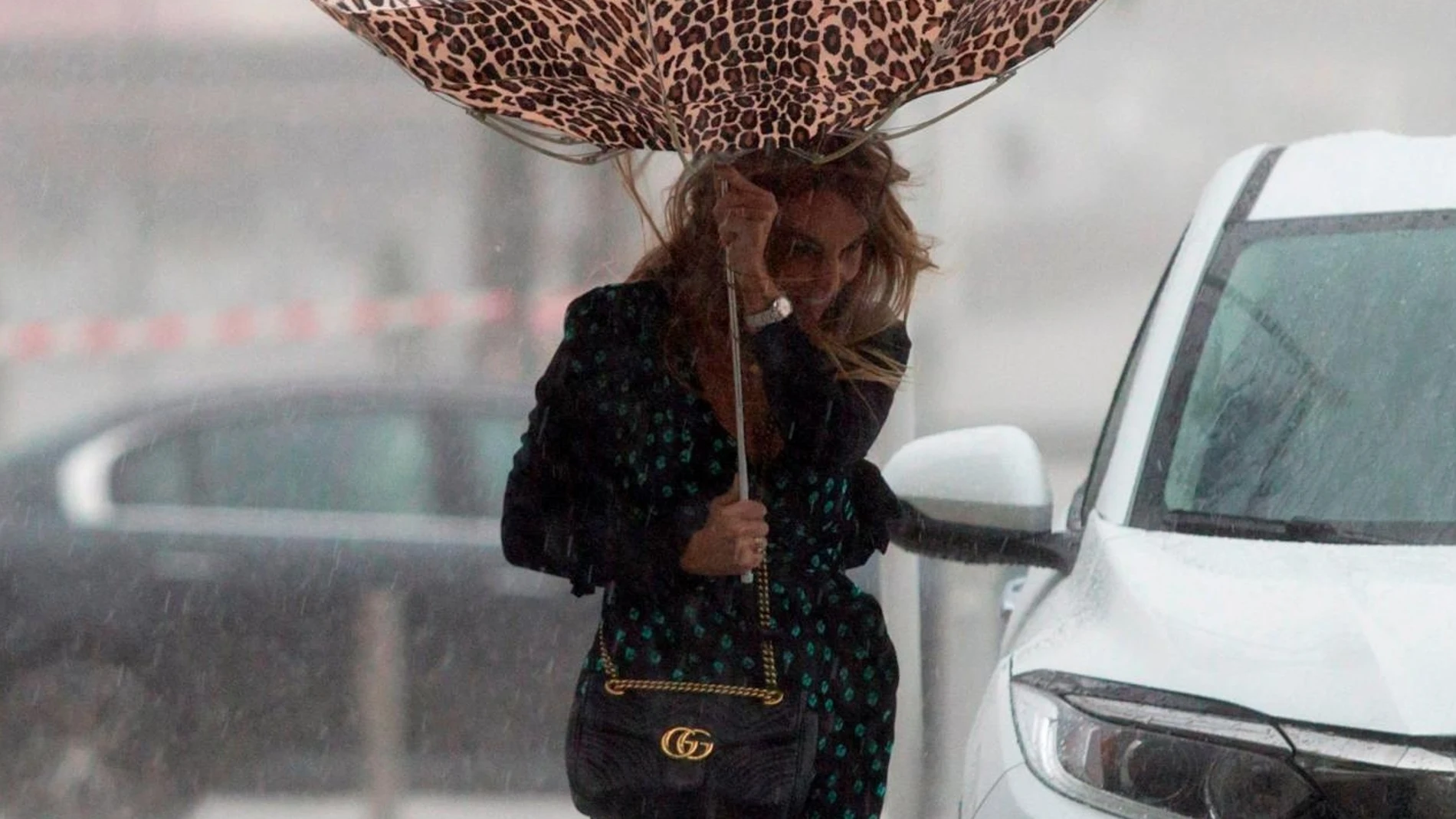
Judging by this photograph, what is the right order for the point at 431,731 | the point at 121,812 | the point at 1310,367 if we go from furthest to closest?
the point at 431,731, the point at 121,812, the point at 1310,367

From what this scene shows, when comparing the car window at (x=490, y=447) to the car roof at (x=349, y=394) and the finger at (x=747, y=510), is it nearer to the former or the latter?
the car roof at (x=349, y=394)

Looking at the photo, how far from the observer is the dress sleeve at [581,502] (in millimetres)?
2996

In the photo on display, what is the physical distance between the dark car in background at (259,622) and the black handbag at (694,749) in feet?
14.3

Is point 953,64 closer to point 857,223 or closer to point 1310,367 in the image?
point 857,223

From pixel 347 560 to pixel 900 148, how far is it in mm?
2452

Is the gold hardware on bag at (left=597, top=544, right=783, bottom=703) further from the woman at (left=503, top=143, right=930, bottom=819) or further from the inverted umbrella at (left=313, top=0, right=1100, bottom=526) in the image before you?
the inverted umbrella at (left=313, top=0, right=1100, bottom=526)

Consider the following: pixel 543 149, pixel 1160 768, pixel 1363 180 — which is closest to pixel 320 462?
pixel 1363 180

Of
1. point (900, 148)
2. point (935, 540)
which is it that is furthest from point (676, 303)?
point (900, 148)

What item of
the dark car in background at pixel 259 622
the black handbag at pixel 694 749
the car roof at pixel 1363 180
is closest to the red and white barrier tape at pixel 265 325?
the dark car in background at pixel 259 622

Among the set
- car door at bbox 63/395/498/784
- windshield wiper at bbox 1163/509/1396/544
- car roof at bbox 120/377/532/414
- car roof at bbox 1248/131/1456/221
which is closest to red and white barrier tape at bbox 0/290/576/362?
car roof at bbox 120/377/532/414

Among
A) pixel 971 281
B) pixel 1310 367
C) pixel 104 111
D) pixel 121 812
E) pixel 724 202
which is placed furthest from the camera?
pixel 971 281

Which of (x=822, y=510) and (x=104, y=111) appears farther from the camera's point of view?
(x=104, y=111)

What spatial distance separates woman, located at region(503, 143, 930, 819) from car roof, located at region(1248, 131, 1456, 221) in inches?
43.0

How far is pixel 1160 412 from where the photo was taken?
3.67 metres
